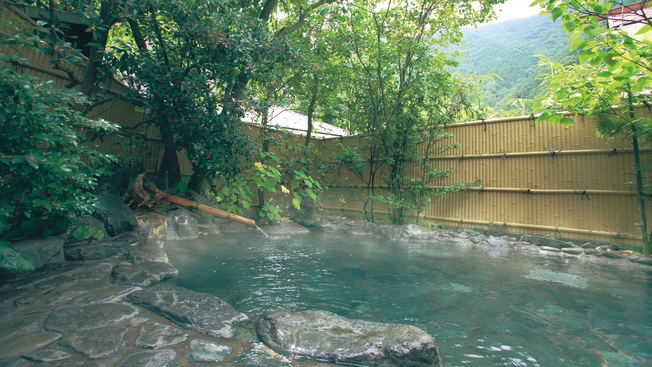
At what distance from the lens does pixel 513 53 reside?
3806 cm

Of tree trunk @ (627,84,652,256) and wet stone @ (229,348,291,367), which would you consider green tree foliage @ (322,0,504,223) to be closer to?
tree trunk @ (627,84,652,256)

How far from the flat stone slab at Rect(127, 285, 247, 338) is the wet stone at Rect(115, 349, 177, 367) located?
1.11 feet

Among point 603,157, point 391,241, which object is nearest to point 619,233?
point 603,157

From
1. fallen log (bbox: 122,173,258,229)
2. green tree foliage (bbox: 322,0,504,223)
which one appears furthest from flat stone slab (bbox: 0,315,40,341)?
green tree foliage (bbox: 322,0,504,223)

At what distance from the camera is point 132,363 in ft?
5.13

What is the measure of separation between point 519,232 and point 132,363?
19.5ft

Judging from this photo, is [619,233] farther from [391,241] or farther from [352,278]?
[352,278]

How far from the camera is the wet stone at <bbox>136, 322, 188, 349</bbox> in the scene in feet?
5.84

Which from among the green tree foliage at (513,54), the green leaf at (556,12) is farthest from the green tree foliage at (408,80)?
the green tree foliage at (513,54)

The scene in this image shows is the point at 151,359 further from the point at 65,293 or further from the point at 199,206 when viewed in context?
the point at 199,206

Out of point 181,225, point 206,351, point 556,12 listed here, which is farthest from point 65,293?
point 556,12

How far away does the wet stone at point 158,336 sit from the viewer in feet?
5.84

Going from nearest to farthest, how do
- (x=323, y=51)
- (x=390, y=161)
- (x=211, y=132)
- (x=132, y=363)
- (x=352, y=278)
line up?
1. (x=132, y=363)
2. (x=352, y=278)
3. (x=211, y=132)
4. (x=390, y=161)
5. (x=323, y=51)

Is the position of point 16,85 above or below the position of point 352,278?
above
